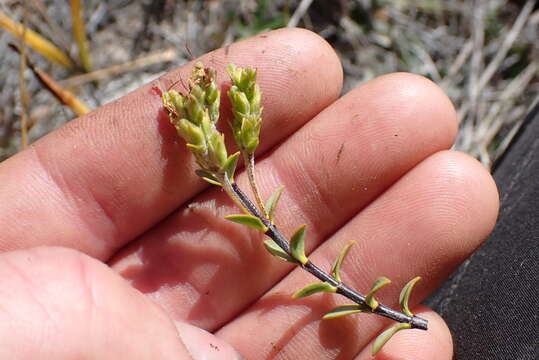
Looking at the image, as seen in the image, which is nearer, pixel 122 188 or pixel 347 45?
pixel 122 188

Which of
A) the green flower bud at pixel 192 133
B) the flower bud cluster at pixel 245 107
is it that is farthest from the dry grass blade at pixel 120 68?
the green flower bud at pixel 192 133

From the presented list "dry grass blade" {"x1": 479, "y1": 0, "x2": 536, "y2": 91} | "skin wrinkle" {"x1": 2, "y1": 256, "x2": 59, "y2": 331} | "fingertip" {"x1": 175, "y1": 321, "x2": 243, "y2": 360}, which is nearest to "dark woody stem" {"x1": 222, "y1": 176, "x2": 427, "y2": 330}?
"fingertip" {"x1": 175, "y1": 321, "x2": 243, "y2": 360}

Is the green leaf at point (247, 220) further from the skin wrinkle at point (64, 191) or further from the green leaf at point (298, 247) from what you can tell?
the skin wrinkle at point (64, 191)

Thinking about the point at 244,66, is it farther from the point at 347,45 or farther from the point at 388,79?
the point at 347,45

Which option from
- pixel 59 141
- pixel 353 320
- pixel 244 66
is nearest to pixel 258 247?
pixel 353 320

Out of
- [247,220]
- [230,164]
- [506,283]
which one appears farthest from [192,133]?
[506,283]

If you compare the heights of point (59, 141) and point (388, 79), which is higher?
point (59, 141)
